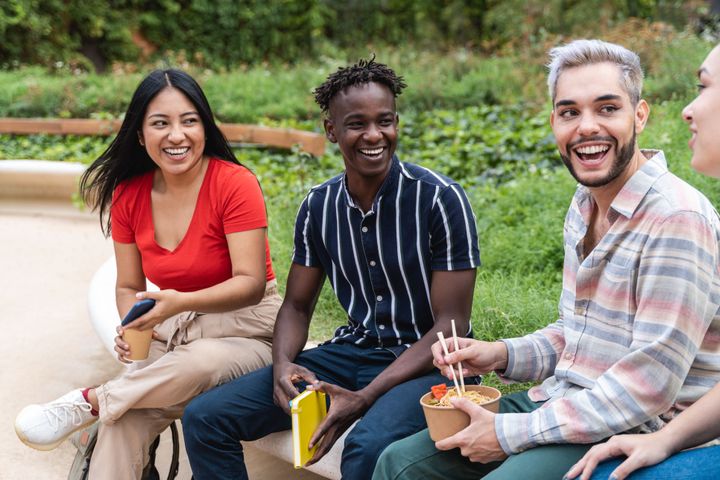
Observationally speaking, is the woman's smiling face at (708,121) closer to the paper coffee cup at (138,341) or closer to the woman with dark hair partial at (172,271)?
the woman with dark hair partial at (172,271)

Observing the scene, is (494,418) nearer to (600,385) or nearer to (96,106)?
(600,385)

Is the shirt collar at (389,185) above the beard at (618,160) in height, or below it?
below

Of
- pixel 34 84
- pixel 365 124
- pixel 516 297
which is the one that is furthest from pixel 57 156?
pixel 365 124

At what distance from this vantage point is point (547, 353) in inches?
104

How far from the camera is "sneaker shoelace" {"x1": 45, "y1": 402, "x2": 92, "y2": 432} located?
10.6 feet

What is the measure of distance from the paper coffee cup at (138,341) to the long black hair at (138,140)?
544 millimetres

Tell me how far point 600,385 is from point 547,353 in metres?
0.49

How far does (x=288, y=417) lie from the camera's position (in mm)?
3080

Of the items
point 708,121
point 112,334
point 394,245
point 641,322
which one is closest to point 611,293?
point 641,322

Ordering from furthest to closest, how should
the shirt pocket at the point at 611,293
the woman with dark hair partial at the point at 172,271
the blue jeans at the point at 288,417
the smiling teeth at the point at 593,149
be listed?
the woman with dark hair partial at the point at 172,271 → the blue jeans at the point at 288,417 → the smiling teeth at the point at 593,149 → the shirt pocket at the point at 611,293

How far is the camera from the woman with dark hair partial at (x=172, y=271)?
10.2 feet

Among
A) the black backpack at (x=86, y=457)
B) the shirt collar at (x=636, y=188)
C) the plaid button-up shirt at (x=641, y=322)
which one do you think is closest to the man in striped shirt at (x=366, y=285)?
the black backpack at (x=86, y=457)

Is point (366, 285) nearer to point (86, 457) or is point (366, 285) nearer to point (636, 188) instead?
point (636, 188)

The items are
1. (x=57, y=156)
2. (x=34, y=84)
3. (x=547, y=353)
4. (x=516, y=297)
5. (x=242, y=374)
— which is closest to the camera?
(x=547, y=353)
